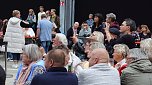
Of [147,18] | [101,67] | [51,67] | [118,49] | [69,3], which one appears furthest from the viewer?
[147,18]

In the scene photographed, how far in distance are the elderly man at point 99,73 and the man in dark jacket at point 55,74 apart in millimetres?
178

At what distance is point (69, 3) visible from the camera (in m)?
18.9

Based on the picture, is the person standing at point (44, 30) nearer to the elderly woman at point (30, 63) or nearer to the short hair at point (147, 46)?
the short hair at point (147, 46)

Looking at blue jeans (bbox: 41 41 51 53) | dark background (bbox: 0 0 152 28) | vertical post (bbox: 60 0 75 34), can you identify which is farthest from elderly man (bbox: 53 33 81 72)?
dark background (bbox: 0 0 152 28)

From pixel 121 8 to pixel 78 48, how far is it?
48.2 feet

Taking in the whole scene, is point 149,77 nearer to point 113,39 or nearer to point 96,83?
point 96,83

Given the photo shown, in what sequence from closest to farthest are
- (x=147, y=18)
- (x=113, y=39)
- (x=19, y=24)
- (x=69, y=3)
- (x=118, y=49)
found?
(x=118, y=49)
(x=113, y=39)
(x=19, y=24)
(x=69, y=3)
(x=147, y=18)

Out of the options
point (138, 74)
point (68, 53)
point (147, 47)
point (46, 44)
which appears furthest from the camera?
point (46, 44)

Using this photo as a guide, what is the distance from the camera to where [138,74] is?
5.05 m

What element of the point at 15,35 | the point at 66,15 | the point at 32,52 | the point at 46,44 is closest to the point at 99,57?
the point at 32,52

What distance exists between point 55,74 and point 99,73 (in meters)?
0.59

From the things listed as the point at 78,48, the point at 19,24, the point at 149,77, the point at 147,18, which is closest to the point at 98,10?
the point at 147,18

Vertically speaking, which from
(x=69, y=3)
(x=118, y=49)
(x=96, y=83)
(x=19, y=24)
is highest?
(x=69, y=3)

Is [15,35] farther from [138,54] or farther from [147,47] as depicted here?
[138,54]
